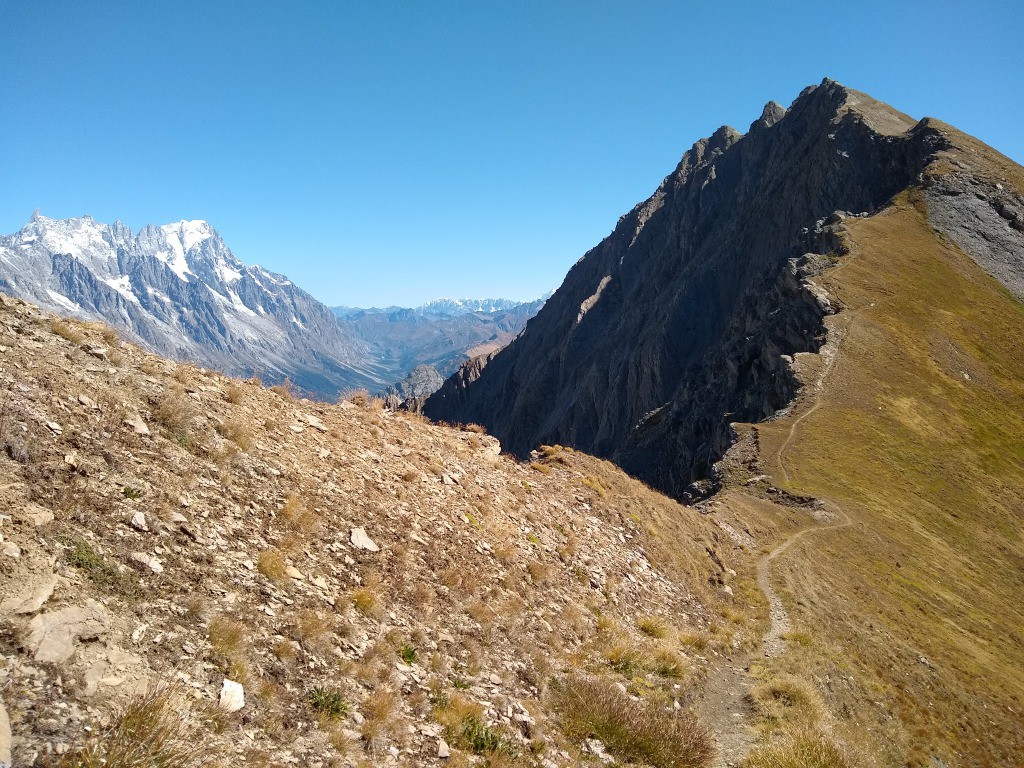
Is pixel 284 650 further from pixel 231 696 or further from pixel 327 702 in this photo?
pixel 231 696

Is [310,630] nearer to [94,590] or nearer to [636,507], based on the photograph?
[94,590]

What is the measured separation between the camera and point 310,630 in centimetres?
912

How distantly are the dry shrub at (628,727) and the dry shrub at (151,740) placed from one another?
6894 millimetres

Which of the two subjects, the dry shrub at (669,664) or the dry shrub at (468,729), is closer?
the dry shrub at (468,729)

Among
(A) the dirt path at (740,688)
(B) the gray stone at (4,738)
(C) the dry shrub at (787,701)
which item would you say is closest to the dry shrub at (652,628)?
(A) the dirt path at (740,688)

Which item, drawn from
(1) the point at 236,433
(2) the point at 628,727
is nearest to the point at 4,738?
(1) the point at 236,433

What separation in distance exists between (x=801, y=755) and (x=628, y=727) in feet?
12.9

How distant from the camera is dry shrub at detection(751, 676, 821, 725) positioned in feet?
45.8

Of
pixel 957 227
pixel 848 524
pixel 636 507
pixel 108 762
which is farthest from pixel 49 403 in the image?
pixel 957 227

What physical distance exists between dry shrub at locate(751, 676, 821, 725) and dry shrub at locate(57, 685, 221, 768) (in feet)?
43.7

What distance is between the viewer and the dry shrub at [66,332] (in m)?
11.8

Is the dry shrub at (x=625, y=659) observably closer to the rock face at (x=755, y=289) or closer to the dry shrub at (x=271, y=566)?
the dry shrub at (x=271, y=566)

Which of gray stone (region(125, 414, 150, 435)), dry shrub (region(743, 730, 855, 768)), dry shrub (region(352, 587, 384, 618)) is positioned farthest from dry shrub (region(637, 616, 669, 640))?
gray stone (region(125, 414, 150, 435))

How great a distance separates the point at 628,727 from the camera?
10.9 m
